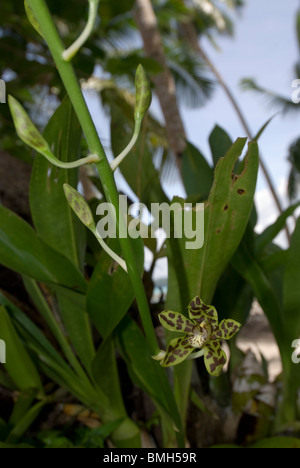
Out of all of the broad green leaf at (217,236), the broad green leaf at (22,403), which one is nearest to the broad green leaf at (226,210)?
the broad green leaf at (217,236)

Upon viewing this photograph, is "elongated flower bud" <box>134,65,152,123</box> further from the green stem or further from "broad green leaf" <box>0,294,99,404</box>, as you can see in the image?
"broad green leaf" <box>0,294,99,404</box>

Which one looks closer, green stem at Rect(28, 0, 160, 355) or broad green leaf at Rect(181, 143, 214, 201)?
green stem at Rect(28, 0, 160, 355)

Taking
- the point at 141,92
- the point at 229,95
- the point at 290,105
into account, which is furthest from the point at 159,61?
the point at 290,105

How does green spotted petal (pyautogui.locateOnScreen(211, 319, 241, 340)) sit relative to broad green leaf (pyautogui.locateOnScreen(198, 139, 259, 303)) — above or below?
below

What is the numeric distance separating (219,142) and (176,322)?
0.23 metres

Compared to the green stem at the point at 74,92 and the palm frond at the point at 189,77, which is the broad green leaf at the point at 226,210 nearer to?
the green stem at the point at 74,92

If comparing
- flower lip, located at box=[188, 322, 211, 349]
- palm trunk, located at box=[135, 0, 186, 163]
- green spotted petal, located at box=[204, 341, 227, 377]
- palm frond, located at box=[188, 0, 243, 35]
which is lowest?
green spotted petal, located at box=[204, 341, 227, 377]

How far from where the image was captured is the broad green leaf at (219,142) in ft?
1.34

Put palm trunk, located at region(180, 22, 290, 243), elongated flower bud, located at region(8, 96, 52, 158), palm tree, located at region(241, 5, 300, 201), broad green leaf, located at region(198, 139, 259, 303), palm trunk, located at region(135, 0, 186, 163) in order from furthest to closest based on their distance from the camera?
palm tree, located at region(241, 5, 300, 201)
palm trunk, located at region(180, 22, 290, 243)
palm trunk, located at region(135, 0, 186, 163)
broad green leaf, located at region(198, 139, 259, 303)
elongated flower bud, located at region(8, 96, 52, 158)

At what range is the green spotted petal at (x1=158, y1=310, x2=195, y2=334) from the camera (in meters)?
0.25

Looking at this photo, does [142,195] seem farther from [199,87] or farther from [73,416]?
[199,87]

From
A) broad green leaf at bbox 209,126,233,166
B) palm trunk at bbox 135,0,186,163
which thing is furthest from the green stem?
palm trunk at bbox 135,0,186,163

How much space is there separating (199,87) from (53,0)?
168 inches

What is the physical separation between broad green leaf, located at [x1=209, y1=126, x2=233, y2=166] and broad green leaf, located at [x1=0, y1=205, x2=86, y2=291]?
0.59 feet
